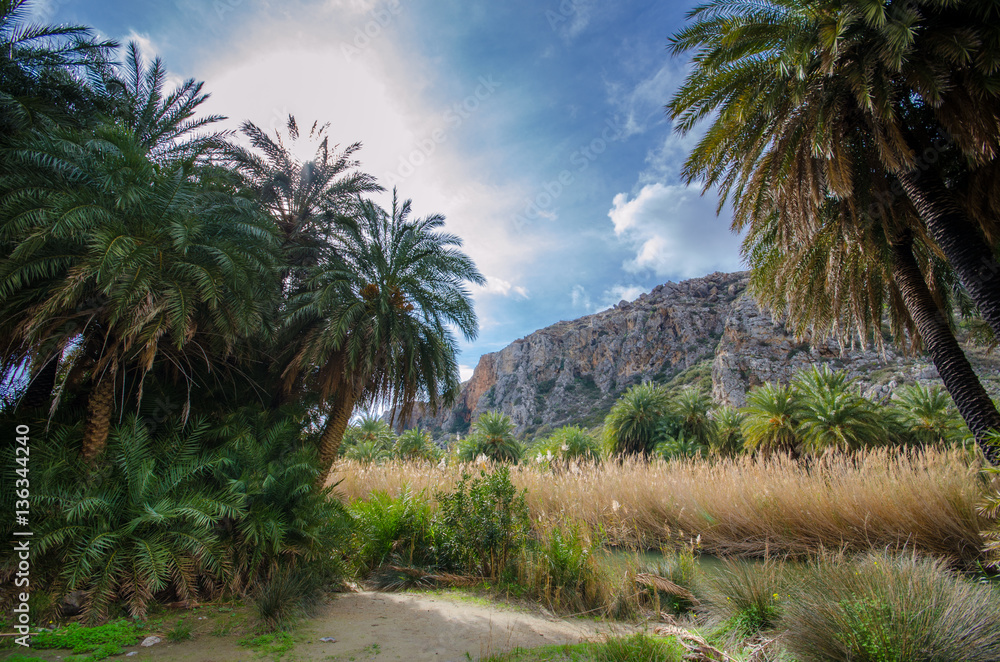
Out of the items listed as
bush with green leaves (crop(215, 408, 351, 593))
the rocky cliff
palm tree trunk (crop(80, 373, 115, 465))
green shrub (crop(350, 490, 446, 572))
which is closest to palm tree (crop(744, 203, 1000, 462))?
green shrub (crop(350, 490, 446, 572))

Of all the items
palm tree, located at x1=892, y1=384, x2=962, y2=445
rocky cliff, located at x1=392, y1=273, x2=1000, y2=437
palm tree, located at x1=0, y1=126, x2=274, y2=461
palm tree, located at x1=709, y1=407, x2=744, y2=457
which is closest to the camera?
palm tree, located at x1=0, y1=126, x2=274, y2=461

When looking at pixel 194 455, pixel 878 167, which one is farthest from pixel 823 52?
A: pixel 194 455

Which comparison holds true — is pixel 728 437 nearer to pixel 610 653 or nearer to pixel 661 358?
pixel 610 653

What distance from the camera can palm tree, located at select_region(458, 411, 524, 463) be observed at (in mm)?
24438

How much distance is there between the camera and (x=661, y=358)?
8100 cm

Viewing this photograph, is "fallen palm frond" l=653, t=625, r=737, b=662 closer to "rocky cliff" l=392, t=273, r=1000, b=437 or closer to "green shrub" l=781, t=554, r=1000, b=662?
"green shrub" l=781, t=554, r=1000, b=662

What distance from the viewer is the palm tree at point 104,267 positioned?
17.0ft

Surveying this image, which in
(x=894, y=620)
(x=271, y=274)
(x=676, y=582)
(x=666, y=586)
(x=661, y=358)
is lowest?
(x=676, y=582)

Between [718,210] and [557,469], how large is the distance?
8254 mm

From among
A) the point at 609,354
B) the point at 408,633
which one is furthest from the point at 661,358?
the point at 408,633

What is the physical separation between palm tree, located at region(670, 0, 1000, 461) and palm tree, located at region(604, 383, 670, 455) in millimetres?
16458

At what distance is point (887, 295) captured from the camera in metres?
9.41

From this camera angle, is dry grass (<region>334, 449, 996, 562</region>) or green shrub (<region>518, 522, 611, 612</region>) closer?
green shrub (<region>518, 522, 611, 612</region>)

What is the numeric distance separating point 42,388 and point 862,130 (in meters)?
13.8
